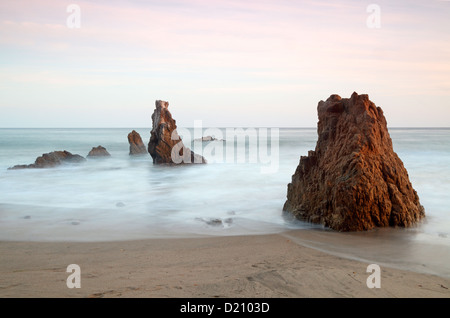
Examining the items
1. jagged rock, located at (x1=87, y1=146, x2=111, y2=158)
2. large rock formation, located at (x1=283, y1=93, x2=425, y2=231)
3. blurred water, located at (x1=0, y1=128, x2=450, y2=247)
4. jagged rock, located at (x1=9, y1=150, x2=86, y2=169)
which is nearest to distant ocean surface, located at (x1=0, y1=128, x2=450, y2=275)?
blurred water, located at (x1=0, y1=128, x2=450, y2=247)

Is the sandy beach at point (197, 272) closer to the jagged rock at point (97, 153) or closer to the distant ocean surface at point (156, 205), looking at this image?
the distant ocean surface at point (156, 205)

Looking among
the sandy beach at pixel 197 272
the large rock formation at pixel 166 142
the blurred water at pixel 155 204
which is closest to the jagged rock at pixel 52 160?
the blurred water at pixel 155 204

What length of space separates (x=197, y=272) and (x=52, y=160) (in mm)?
19499

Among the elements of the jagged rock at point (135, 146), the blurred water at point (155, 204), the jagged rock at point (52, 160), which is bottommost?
the blurred water at point (155, 204)

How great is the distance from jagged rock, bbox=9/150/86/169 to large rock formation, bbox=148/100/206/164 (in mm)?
5427

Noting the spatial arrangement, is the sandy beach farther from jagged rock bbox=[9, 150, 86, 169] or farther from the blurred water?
jagged rock bbox=[9, 150, 86, 169]

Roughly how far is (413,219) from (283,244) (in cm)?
306

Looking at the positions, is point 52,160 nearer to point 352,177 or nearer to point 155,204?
point 155,204

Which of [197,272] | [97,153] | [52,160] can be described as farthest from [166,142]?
[197,272]

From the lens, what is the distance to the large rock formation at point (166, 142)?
2205cm

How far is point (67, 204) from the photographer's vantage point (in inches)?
427

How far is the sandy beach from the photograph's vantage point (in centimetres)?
393

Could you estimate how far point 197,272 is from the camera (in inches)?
185

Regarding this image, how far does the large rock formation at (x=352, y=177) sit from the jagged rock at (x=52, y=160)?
16659 millimetres
